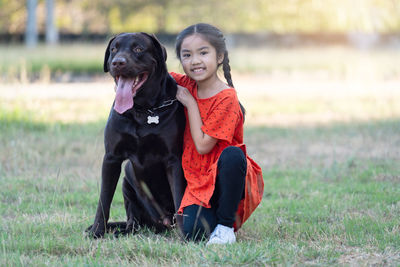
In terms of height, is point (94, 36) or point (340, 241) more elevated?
point (94, 36)

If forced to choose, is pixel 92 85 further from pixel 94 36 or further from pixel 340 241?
pixel 340 241

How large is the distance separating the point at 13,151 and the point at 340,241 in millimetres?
3938

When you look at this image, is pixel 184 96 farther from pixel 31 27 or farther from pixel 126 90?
pixel 31 27

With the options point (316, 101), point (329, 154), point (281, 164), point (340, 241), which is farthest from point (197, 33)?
point (316, 101)

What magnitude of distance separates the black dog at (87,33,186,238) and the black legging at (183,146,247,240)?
0.40 ft

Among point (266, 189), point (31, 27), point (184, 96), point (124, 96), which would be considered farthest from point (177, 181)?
point (31, 27)

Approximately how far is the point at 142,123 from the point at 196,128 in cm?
33

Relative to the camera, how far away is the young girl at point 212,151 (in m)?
3.54

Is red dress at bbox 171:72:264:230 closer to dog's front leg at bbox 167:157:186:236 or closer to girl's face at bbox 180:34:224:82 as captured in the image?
dog's front leg at bbox 167:157:186:236

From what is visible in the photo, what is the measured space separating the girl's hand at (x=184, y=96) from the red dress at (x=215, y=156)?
3.4 inches

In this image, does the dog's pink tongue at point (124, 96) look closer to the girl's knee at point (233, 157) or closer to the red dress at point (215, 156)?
the red dress at point (215, 156)

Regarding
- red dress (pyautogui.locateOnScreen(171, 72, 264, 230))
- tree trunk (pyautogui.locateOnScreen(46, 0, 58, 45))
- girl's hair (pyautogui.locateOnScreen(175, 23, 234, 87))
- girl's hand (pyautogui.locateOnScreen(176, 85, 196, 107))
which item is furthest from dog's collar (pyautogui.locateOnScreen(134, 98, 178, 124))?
tree trunk (pyautogui.locateOnScreen(46, 0, 58, 45))

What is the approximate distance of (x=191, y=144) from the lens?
3.72 m

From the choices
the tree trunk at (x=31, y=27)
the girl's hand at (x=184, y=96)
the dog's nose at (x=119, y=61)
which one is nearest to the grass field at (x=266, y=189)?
the girl's hand at (x=184, y=96)
